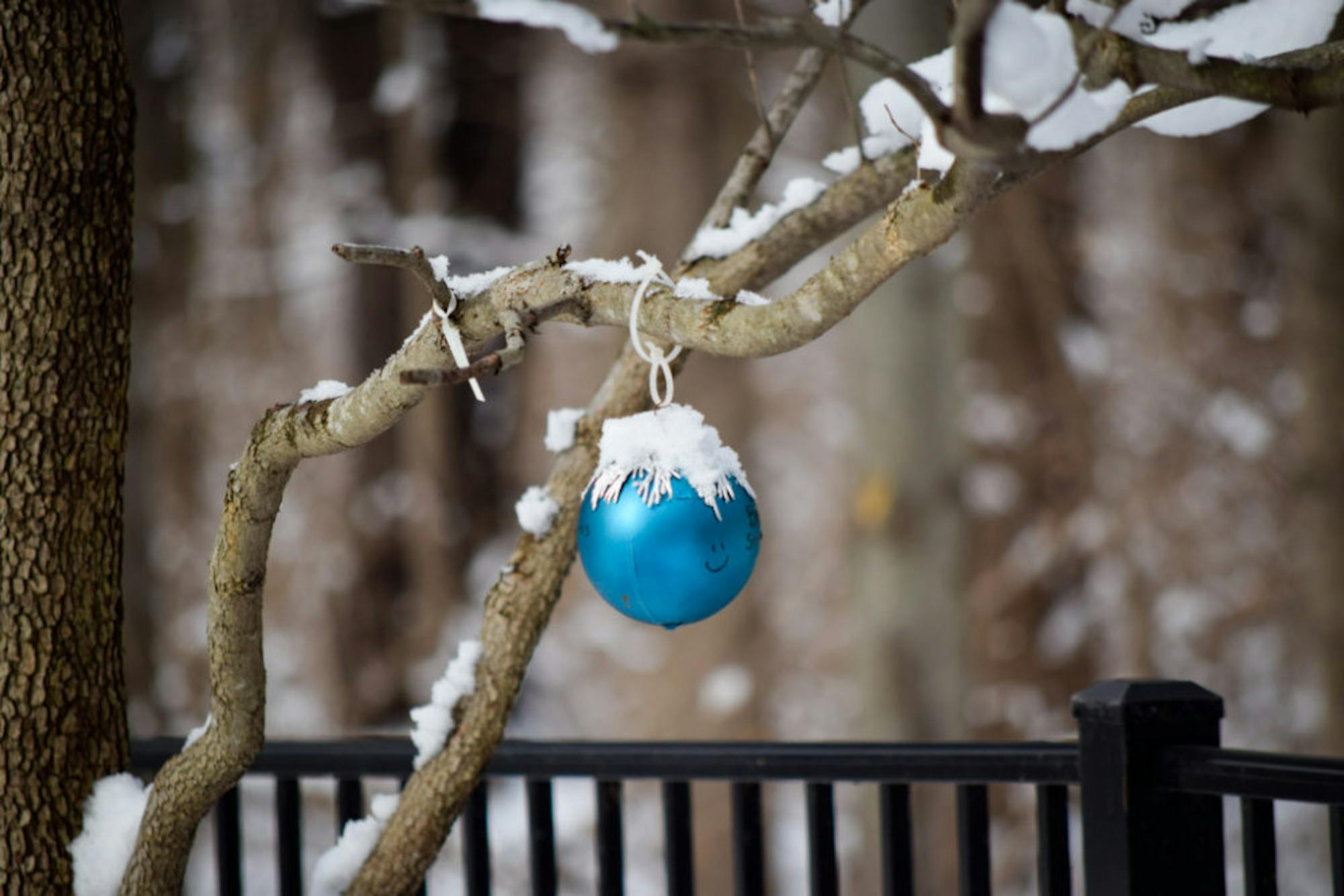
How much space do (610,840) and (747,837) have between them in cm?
20

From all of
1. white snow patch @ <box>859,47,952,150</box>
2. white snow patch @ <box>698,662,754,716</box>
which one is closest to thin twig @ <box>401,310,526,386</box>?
white snow patch @ <box>859,47,952,150</box>

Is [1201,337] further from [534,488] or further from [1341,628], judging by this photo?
[534,488]

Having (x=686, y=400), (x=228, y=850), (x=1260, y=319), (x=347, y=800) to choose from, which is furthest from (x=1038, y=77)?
(x=1260, y=319)

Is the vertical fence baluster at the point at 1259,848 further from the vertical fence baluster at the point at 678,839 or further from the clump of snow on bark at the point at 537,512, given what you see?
the clump of snow on bark at the point at 537,512

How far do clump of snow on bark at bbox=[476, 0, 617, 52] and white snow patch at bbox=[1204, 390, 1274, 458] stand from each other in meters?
6.38

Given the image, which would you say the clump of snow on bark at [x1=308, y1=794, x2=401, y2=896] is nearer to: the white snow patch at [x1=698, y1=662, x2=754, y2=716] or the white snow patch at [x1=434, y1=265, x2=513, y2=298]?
the white snow patch at [x1=434, y1=265, x2=513, y2=298]

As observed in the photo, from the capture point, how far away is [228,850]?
2.08 metres

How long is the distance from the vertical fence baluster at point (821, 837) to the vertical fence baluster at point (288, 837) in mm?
766

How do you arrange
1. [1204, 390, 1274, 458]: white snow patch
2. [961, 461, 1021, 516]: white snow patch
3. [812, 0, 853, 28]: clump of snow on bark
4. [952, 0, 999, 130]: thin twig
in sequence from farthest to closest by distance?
[961, 461, 1021, 516]: white snow patch, [1204, 390, 1274, 458]: white snow patch, [812, 0, 853, 28]: clump of snow on bark, [952, 0, 999, 130]: thin twig

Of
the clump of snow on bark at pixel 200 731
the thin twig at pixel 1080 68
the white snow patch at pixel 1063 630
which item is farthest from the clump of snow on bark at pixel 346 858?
the white snow patch at pixel 1063 630

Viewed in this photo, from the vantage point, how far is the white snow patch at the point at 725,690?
639 cm

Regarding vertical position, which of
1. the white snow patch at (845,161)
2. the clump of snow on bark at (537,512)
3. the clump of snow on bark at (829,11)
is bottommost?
the clump of snow on bark at (537,512)

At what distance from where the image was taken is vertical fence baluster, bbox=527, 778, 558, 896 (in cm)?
202

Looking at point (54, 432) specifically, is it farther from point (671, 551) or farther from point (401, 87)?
point (401, 87)
